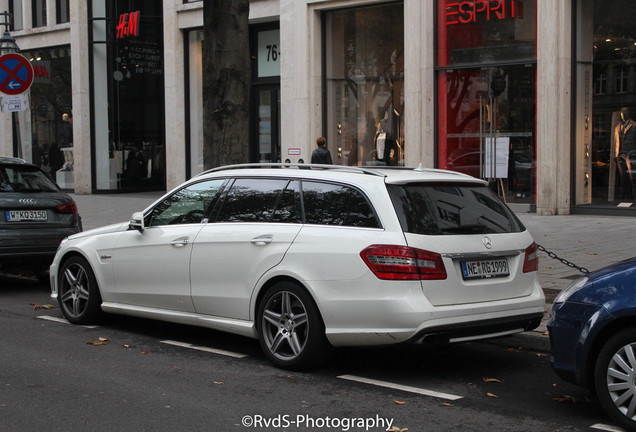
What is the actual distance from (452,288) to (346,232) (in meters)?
0.88

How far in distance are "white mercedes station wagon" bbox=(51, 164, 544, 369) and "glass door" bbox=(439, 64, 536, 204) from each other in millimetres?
12037

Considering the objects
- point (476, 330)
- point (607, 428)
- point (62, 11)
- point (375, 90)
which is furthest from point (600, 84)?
point (62, 11)

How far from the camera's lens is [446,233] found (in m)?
6.10

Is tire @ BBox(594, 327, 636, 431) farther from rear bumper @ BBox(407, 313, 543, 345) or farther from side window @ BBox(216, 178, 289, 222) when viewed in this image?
side window @ BBox(216, 178, 289, 222)

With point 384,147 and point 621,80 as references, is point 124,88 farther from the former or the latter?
point 621,80

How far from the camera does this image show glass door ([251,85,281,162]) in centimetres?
2333

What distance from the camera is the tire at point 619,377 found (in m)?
4.81

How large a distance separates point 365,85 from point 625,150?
22.1ft

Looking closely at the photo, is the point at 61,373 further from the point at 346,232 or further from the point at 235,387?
the point at 346,232

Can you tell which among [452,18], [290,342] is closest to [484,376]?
[290,342]

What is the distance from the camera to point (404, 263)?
5863mm

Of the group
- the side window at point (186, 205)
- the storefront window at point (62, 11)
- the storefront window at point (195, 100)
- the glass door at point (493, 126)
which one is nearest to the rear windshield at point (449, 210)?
the side window at point (186, 205)

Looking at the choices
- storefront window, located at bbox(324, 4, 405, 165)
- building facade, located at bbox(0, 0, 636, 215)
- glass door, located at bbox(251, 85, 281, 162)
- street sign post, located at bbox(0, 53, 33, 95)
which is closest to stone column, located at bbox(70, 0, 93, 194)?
building facade, located at bbox(0, 0, 636, 215)

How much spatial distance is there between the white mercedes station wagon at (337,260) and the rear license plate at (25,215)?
3.51 m
